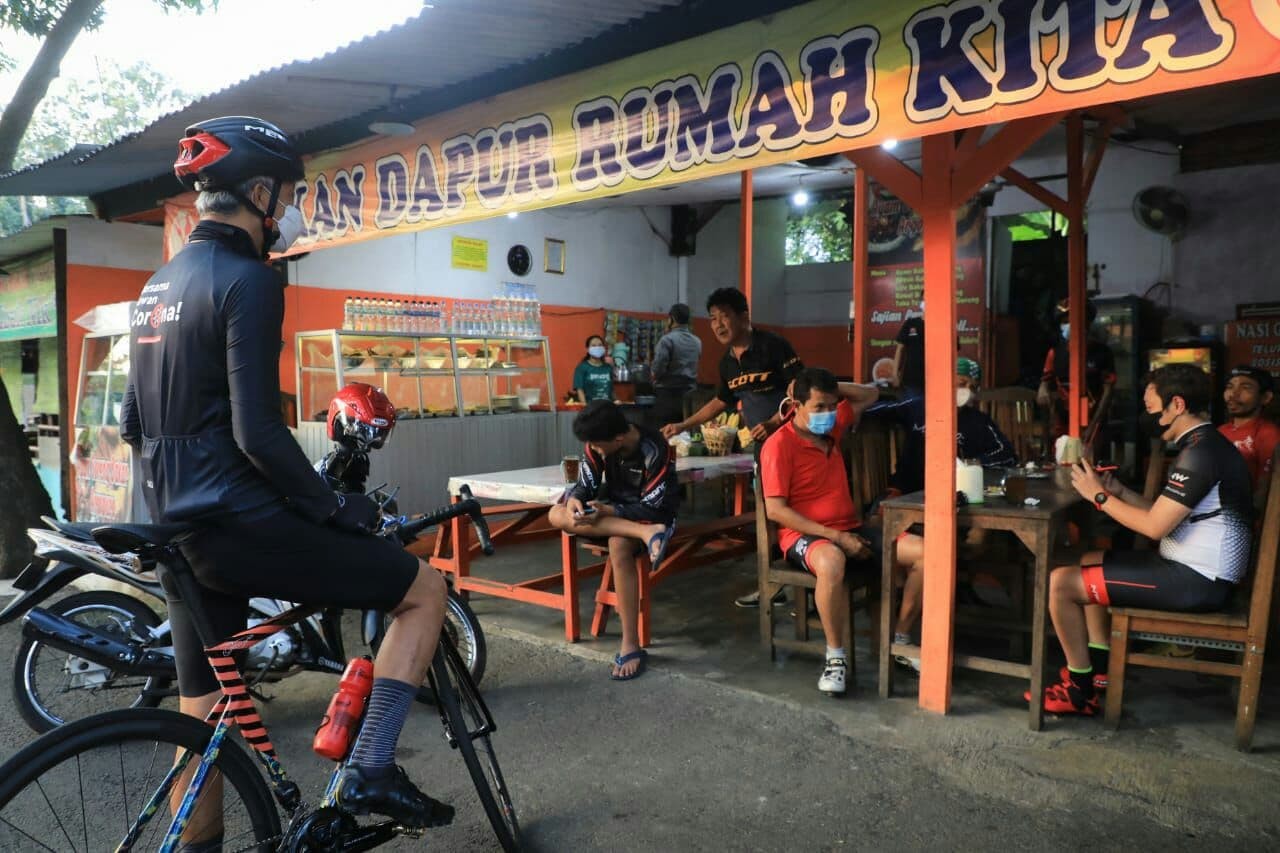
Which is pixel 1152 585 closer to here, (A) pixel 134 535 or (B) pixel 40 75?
(A) pixel 134 535

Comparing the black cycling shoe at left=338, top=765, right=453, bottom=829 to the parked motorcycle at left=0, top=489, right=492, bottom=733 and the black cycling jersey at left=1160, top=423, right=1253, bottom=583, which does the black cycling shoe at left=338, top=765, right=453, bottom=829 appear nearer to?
the parked motorcycle at left=0, top=489, right=492, bottom=733

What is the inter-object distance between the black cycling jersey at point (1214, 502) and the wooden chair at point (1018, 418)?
3.51 metres

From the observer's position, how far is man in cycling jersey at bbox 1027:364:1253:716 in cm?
322

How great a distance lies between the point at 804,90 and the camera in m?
3.36

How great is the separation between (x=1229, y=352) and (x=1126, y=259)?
170 cm

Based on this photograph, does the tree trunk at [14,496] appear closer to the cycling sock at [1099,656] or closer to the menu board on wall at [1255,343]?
the cycling sock at [1099,656]

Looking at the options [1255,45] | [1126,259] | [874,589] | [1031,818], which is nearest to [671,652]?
[874,589]

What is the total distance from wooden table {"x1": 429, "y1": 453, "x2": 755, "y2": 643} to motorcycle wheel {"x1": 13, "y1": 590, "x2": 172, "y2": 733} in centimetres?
174

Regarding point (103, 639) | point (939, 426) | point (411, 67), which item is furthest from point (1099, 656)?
point (411, 67)

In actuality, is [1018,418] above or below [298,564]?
above

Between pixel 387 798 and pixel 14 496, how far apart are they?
19.9 feet

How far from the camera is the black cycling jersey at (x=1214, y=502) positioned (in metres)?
3.21

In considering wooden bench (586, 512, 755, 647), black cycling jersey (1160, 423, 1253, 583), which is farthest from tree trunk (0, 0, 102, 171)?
black cycling jersey (1160, 423, 1253, 583)

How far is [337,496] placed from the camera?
2086 mm
